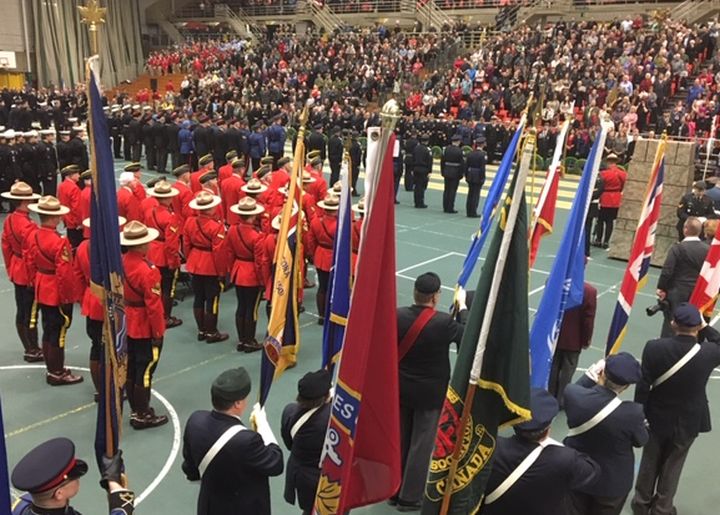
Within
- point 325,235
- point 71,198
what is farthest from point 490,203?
point 71,198

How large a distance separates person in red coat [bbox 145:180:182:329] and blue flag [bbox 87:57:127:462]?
4.76 m

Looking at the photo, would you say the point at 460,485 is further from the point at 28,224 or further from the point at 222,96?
the point at 222,96

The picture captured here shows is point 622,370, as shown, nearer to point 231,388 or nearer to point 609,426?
point 609,426

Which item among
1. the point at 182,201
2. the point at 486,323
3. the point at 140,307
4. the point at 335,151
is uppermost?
the point at 486,323

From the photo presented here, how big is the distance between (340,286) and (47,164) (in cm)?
1227

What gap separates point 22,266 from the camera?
267 inches

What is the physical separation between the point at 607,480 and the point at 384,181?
230 centimetres

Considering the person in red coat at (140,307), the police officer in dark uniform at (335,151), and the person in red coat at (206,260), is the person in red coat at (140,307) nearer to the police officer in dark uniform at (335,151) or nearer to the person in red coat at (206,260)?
the person in red coat at (206,260)

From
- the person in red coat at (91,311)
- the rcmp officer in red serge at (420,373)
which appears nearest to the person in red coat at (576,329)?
the rcmp officer in red serge at (420,373)

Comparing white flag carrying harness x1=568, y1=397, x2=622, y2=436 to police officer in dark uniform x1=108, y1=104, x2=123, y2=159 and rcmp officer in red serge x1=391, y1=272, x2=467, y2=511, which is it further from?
police officer in dark uniform x1=108, y1=104, x2=123, y2=159

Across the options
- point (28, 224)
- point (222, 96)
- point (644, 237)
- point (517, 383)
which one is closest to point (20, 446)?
point (28, 224)

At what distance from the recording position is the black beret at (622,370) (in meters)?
3.83

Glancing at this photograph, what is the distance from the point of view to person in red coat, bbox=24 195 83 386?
640 centimetres

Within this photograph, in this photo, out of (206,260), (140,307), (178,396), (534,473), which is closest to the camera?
(534,473)
